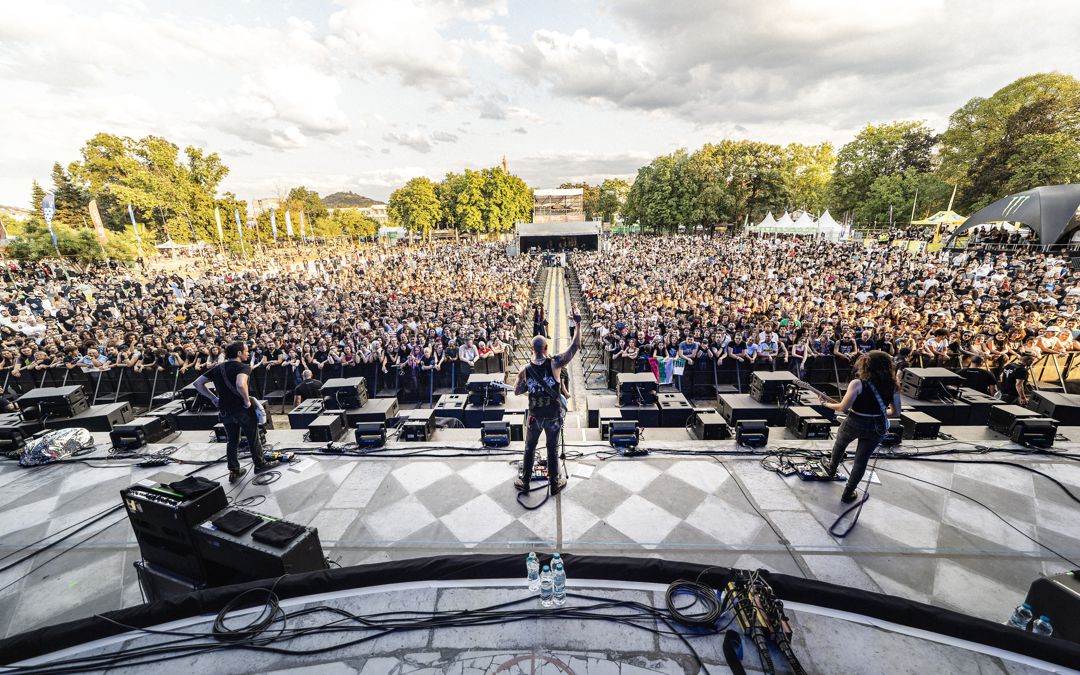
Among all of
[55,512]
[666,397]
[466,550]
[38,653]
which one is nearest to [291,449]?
[55,512]

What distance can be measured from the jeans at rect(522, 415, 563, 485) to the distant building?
330 feet

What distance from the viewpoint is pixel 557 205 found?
4006 inches

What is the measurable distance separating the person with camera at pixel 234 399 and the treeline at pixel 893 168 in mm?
48334

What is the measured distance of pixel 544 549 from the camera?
405 centimetres

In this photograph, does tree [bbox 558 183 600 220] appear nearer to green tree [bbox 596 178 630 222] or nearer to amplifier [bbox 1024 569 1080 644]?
green tree [bbox 596 178 630 222]

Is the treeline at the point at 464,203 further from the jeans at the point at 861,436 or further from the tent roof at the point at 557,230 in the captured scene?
the jeans at the point at 861,436

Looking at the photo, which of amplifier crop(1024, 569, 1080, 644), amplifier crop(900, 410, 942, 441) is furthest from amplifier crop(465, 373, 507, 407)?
amplifier crop(1024, 569, 1080, 644)

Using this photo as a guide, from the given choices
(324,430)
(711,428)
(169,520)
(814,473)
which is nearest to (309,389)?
(324,430)

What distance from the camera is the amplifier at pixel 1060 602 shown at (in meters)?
2.68

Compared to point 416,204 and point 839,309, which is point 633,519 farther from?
point 416,204

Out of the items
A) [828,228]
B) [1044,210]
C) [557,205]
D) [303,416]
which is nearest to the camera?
[303,416]

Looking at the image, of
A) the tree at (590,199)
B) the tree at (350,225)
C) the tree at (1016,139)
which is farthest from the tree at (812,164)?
the tree at (350,225)

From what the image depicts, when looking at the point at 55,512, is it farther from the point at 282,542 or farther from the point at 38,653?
the point at 282,542

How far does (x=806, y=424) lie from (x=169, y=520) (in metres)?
8.24
